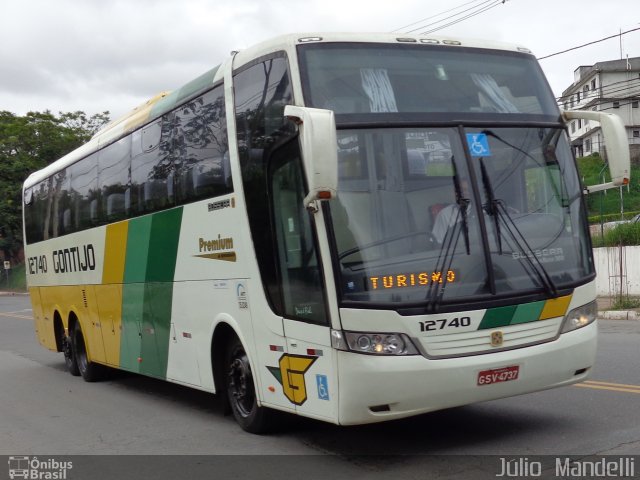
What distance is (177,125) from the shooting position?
30.8ft

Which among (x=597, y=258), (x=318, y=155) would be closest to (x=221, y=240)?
(x=318, y=155)

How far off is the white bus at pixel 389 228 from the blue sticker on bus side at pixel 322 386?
1cm

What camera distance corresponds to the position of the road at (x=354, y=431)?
6617 millimetres

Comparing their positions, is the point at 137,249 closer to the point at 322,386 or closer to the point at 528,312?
the point at 322,386

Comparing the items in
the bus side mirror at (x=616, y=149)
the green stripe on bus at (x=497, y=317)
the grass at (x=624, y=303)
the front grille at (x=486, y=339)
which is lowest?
the grass at (x=624, y=303)

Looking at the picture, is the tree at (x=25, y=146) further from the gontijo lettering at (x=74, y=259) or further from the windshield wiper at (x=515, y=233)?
the windshield wiper at (x=515, y=233)

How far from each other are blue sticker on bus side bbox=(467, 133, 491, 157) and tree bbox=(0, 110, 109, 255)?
5430 cm

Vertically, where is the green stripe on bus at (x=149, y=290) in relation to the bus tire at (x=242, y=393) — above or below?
above

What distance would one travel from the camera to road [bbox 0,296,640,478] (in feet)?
21.7

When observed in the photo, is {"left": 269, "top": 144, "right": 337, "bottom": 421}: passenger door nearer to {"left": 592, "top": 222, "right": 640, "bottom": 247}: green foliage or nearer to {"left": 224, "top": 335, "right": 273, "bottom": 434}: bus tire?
{"left": 224, "top": 335, "right": 273, "bottom": 434}: bus tire

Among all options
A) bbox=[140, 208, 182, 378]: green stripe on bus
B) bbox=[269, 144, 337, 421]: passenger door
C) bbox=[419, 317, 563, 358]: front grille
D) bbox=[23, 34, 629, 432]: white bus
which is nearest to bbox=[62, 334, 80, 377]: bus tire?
bbox=[140, 208, 182, 378]: green stripe on bus

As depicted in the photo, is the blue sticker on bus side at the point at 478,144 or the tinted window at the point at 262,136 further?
the tinted window at the point at 262,136

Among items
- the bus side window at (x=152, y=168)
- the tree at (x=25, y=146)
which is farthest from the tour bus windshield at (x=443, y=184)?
the tree at (x=25, y=146)

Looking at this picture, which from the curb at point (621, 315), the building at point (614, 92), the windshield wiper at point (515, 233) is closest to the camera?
the windshield wiper at point (515, 233)
